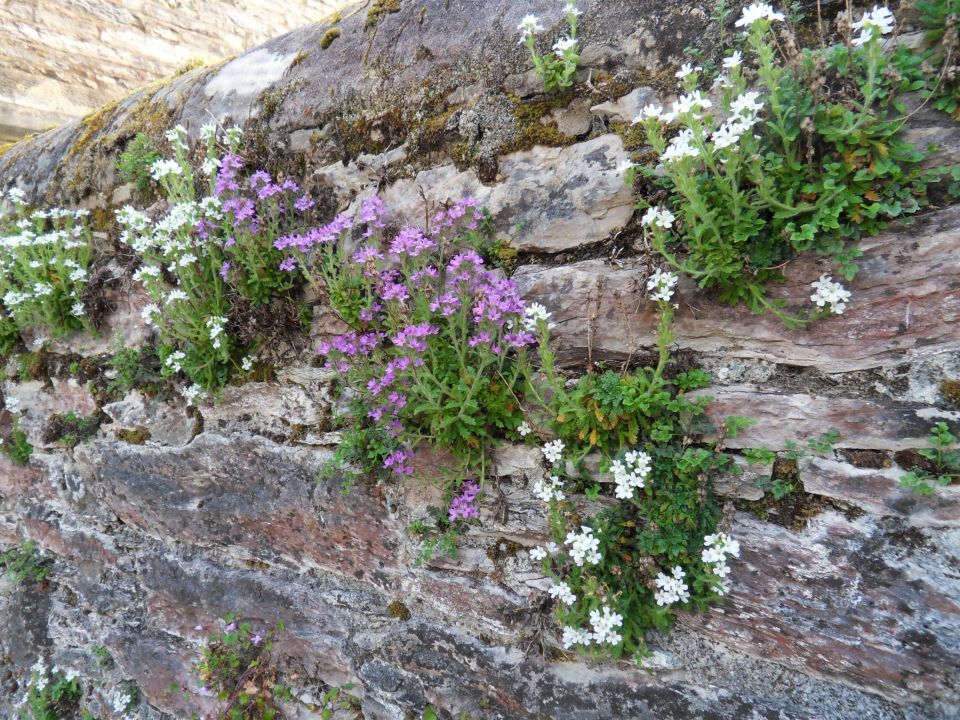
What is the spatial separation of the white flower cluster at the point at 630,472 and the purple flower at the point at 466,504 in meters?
0.75

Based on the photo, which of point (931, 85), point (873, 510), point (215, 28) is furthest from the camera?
point (215, 28)

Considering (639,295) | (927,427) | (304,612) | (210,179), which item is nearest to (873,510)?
(927,427)

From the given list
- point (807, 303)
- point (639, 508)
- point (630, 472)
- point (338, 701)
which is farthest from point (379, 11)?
point (338, 701)

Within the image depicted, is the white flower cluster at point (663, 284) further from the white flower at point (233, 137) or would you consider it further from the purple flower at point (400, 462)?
the white flower at point (233, 137)

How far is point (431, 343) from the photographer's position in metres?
2.64

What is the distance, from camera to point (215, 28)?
10.2 meters

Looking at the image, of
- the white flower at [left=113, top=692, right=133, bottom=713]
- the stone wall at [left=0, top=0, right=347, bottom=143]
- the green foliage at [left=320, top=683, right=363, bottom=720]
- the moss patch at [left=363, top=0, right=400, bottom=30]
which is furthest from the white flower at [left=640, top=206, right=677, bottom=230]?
the stone wall at [left=0, top=0, right=347, bottom=143]

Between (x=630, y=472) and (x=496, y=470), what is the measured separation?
0.72m

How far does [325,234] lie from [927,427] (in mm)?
2726

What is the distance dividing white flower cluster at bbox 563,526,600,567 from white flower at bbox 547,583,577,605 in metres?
0.15

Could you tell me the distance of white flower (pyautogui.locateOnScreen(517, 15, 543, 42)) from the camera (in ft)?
8.00

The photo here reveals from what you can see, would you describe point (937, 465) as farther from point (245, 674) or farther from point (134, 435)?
point (134, 435)

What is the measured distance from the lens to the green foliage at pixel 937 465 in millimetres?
1876

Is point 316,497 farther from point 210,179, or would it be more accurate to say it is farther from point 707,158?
point 707,158
